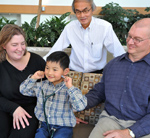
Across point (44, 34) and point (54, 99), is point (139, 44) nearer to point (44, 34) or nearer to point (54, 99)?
point (54, 99)

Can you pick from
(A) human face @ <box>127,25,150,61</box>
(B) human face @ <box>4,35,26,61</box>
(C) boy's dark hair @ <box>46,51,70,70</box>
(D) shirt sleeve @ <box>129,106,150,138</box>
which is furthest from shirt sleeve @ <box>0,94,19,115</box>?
(A) human face @ <box>127,25,150,61</box>

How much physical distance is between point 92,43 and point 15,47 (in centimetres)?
106

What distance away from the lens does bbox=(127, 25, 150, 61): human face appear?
5.03 ft

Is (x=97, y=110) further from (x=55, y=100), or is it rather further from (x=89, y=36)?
(x=89, y=36)

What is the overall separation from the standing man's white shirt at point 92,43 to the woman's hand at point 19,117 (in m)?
0.97

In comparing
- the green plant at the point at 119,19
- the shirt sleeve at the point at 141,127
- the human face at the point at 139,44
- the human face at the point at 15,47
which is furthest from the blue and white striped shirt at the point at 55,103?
the green plant at the point at 119,19

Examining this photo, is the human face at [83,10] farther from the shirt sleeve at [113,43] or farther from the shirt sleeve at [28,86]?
the shirt sleeve at [28,86]

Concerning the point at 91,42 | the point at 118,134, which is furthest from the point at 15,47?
the point at 118,134

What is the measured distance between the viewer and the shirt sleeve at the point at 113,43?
2.39m

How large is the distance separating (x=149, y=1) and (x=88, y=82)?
261 inches

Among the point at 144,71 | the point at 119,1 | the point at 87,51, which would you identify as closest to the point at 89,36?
the point at 87,51

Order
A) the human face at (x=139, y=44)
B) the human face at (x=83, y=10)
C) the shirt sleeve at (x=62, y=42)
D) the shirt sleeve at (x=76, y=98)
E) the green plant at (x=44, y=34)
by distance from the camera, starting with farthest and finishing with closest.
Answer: the green plant at (x=44, y=34)
the shirt sleeve at (x=62, y=42)
the human face at (x=83, y=10)
the human face at (x=139, y=44)
the shirt sleeve at (x=76, y=98)

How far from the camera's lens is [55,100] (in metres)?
1.63

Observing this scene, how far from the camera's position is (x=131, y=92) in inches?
61.9
